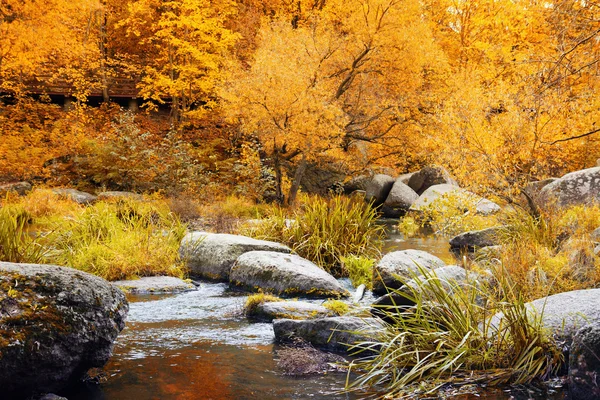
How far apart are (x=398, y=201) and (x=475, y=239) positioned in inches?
334

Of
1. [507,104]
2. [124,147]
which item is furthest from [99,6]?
[507,104]

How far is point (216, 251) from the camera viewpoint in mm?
9609

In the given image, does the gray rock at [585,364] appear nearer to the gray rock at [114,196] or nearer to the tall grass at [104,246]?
the tall grass at [104,246]

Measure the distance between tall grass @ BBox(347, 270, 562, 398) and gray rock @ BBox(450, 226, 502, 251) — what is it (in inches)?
221

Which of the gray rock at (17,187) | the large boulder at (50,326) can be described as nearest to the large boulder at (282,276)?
the large boulder at (50,326)

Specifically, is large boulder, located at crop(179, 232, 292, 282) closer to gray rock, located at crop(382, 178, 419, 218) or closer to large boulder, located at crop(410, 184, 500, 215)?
large boulder, located at crop(410, 184, 500, 215)

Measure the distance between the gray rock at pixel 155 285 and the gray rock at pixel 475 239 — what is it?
4.92 m

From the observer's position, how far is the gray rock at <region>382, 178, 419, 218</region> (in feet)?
63.9

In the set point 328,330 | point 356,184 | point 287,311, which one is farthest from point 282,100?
point 328,330

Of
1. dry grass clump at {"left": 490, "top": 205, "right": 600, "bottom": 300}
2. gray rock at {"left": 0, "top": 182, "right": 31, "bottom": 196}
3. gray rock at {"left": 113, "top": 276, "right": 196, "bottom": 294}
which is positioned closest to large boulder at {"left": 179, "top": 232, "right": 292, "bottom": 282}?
gray rock at {"left": 113, "top": 276, "right": 196, "bottom": 294}

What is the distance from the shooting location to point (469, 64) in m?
→ 21.8

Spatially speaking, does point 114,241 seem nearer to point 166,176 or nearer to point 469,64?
point 166,176

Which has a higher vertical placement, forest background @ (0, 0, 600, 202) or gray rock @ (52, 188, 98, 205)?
forest background @ (0, 0, 600, 202)

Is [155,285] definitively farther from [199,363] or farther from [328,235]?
[199,363]
